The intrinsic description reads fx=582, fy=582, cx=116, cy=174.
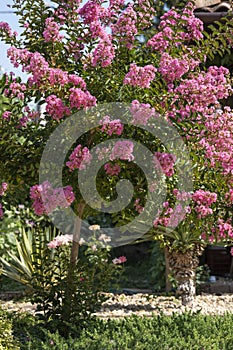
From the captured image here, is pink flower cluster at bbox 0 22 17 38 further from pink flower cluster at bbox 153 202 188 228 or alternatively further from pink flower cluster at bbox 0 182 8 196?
pink flower cluster at bbox 153 202 188 228

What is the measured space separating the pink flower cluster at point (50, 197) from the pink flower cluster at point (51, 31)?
3.41ft

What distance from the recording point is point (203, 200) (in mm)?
4023

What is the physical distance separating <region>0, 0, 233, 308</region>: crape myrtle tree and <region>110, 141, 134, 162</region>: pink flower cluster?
12cm

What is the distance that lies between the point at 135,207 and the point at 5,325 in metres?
1.28

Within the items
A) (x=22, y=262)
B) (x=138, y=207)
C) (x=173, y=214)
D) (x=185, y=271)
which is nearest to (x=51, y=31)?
(x=138, y=207)

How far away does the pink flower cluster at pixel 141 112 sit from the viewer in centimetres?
355

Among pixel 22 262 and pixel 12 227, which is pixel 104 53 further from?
pixel 22 262

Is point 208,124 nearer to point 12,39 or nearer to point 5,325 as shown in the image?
point 12,39

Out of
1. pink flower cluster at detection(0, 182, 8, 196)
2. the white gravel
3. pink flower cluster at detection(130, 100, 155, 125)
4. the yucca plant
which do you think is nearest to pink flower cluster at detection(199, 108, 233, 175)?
pink flower cluster at detection(130, 100, 155, 125)

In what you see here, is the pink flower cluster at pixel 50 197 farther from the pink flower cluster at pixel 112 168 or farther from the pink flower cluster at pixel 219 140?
the pink flower cluster at pixel 219 140

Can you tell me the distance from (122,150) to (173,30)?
1.20m

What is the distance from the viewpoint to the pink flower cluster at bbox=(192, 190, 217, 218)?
4004mm

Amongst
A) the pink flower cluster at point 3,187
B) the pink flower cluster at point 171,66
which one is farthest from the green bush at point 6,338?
the pink flower cluster at point 171,66

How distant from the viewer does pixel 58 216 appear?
341 inches
